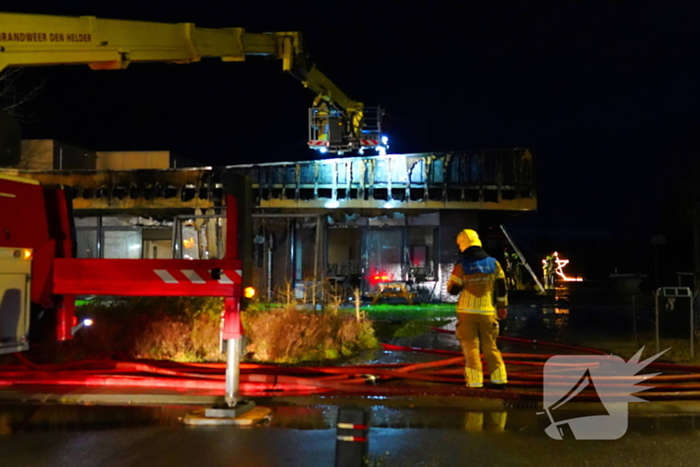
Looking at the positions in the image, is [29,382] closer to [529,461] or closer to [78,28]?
[78,28]

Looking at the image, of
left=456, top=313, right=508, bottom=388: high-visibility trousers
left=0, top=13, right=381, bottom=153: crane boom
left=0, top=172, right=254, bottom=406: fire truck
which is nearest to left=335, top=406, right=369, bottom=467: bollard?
left=0, top=172, right=254, bottom=406: fire truck

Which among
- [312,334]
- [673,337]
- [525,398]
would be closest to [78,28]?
[312,334]

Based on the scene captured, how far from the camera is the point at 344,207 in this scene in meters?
19.5

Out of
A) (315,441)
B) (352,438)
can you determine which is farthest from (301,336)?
(352,438)

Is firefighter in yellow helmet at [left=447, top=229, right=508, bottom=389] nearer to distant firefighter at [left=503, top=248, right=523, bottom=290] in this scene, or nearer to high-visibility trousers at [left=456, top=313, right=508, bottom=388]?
high-visibility trousers at [left=456, top=313, right=508, bottom=388]

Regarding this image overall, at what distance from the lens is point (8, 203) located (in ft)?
22.6

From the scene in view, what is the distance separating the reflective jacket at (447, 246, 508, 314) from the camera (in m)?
7.42

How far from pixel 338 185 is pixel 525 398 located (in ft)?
43.0

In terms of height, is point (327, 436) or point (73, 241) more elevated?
point (73, 241)

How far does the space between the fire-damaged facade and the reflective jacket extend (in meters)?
11.2

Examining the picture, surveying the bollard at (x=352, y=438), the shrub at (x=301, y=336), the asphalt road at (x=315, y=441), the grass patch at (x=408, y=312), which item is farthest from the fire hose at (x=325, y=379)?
the grass patch at (x=408, y=312)

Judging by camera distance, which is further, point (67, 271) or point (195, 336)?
point (195, 336)

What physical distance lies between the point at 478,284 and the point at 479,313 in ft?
1.09

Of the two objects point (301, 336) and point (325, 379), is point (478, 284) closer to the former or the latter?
point (325, 379)
